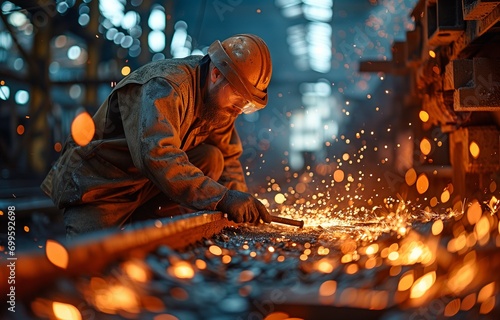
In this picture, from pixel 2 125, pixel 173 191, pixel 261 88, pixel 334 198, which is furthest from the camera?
pixel 2 125

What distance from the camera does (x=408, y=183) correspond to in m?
6.03

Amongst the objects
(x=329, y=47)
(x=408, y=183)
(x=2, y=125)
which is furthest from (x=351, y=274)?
(x=329, y=47)

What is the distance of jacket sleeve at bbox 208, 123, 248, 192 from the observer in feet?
12.9

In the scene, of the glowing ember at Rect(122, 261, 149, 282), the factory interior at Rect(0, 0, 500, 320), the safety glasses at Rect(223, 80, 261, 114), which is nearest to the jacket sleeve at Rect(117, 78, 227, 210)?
the factory interior at Rect(0, 0, 500, 320)

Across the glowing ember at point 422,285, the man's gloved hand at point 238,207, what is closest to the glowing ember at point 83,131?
the man's gloved hand at point 238,207

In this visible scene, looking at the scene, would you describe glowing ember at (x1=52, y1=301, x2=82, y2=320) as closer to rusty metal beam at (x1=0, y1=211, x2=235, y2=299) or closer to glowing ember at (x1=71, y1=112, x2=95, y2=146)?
rusty metal beam at (x1=0, y1=211, x2=235, y2=299)

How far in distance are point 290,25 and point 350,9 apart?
70.2 inches

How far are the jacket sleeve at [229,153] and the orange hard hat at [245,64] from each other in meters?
0.60

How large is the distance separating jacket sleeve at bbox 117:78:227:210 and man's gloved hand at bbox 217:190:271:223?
0.04 meters

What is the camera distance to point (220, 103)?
11.0ft

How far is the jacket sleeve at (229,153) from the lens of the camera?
3924 millimetres

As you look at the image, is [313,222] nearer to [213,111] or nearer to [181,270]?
[213,111]

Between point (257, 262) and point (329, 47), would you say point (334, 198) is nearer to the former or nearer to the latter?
point (257, 262)

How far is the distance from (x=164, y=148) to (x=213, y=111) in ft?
1.81
